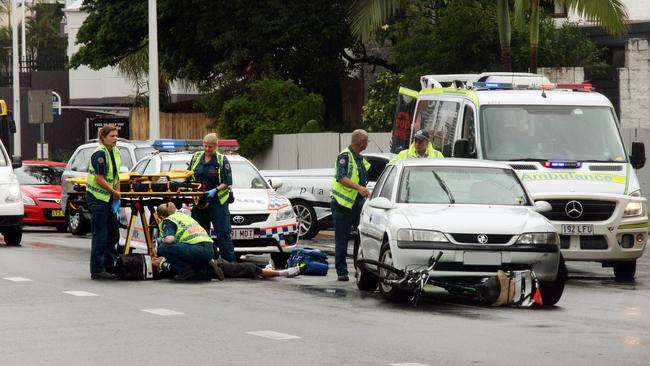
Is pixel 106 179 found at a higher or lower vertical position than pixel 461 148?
lower

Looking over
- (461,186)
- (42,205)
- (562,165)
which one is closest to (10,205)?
(42,205)

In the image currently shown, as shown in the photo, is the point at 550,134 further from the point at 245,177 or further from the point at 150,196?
the point at 150,196

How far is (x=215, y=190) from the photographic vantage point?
17.7m

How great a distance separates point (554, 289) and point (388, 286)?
1.60 meters

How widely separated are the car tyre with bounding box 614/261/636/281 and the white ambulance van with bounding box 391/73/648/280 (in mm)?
12

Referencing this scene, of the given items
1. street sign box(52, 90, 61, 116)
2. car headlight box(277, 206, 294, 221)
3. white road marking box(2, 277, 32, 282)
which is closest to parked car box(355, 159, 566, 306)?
car headlight box(277, 206, 294, 221)

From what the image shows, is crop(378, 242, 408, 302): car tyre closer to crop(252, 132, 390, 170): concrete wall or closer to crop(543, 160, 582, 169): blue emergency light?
crop(543, 160, 582, 169): blue emergency light

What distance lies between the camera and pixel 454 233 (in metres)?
14.0

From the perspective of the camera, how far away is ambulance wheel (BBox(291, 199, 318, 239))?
26141 millimetres

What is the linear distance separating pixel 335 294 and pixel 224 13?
25243 mm

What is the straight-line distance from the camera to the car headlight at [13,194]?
23594 mm

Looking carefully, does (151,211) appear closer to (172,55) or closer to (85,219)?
(85,219)

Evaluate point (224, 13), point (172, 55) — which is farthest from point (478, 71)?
point (172, 55)

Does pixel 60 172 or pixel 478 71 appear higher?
pixel 478 71
